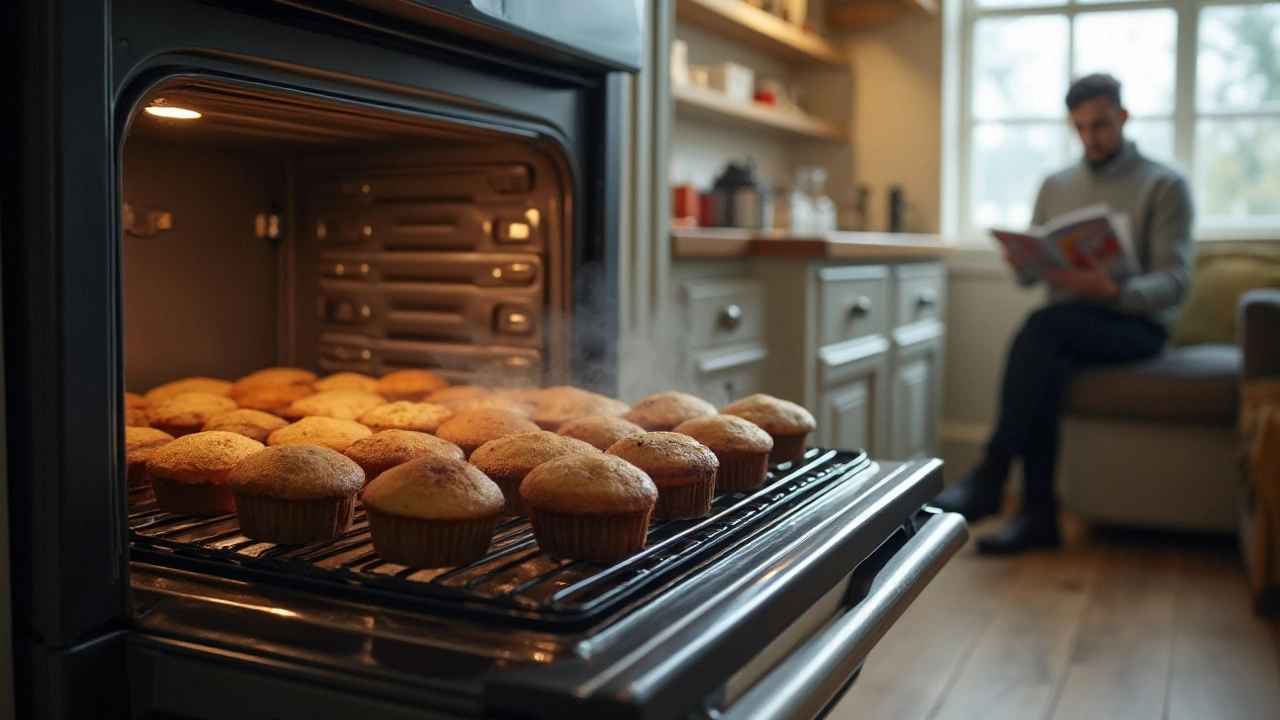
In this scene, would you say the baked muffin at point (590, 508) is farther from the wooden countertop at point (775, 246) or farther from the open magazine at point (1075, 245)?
the open magazine at point (1075, 245)

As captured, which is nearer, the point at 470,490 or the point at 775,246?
the point at 470,490

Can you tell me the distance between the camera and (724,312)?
264 centimetres

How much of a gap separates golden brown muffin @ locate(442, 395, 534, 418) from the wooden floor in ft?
3.62

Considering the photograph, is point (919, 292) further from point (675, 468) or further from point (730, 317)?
point (675, 468)

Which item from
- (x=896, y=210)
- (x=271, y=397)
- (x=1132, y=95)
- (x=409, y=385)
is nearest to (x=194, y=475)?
(x=271, y=397)

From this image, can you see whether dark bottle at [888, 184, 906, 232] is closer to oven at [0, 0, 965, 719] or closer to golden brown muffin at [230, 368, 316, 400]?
oven at [0, 0, 965, 719]

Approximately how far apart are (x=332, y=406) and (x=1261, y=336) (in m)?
2.68

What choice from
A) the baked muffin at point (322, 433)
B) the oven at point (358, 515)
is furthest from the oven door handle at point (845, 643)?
the baked muffin at point (322, 433)

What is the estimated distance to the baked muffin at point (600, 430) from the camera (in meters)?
1.21

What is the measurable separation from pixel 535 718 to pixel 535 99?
81 cm

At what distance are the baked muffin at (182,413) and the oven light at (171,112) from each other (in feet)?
1.02

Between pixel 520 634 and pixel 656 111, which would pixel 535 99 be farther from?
pixel 656 111

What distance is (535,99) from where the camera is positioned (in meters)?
1.31

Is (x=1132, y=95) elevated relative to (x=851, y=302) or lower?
elevated
